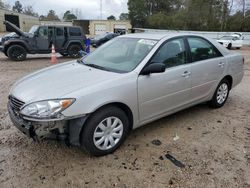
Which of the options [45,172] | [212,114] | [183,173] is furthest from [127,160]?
[212,114]

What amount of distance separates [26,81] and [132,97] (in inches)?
58.0

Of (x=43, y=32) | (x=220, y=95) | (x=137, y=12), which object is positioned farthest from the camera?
(x=137, y=12)

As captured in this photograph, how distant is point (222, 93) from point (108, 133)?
2.75 m

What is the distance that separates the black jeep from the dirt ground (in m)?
8.29

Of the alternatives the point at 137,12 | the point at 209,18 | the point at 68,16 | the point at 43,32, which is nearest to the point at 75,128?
the point at 43,32

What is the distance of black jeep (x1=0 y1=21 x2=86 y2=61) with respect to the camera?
11.2m

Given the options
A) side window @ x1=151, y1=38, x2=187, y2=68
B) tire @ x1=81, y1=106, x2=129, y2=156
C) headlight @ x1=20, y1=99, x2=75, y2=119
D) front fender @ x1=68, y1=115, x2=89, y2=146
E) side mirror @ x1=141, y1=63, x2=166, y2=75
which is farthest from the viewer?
side window @ x1=151, y1=38, x2=187, y2=68

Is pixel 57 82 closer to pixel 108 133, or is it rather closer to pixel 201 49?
pixel 108 133

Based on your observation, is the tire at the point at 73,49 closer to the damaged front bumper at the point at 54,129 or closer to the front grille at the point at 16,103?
the front grille at the point at 16,103

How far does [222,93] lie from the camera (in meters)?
4.68

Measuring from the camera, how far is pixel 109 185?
2.54m

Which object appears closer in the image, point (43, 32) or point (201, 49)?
point (201, 49)

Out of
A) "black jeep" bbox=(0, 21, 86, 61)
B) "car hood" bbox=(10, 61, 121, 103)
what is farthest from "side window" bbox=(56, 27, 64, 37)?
"car hood" bbox=(10, 61, 121, 103)

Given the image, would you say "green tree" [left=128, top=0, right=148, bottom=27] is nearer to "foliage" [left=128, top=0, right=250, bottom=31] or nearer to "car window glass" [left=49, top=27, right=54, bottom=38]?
"foliage" [left=128, top=0, right=250, bottom=31]
